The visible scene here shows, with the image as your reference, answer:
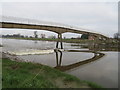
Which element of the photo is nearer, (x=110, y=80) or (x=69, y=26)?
(x=110, y=80)

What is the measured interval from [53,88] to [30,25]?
26.0 meters

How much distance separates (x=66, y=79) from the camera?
298 inches

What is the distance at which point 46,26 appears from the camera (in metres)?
32.9

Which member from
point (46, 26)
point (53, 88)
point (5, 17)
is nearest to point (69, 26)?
point (46, 26)

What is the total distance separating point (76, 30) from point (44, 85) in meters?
35.1

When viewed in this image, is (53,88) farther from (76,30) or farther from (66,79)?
(76,30)

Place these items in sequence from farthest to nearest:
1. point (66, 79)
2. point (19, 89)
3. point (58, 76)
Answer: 1. point (58, 76)
2. point (66, 79)
3. point (19, 89)

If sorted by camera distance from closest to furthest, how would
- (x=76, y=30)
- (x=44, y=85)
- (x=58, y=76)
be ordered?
(x=44, y=85) < (x=58, y=76) < (x=76, y=30)

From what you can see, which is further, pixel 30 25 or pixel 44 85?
pixel 30 25

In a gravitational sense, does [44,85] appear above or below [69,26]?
below

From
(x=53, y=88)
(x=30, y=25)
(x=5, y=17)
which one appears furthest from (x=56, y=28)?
(x=53, y=88)

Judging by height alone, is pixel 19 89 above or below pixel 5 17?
below

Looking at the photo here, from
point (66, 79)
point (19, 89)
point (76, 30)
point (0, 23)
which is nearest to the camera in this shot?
point (19, 89)

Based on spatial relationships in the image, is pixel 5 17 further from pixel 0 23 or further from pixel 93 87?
pixel 93 87
